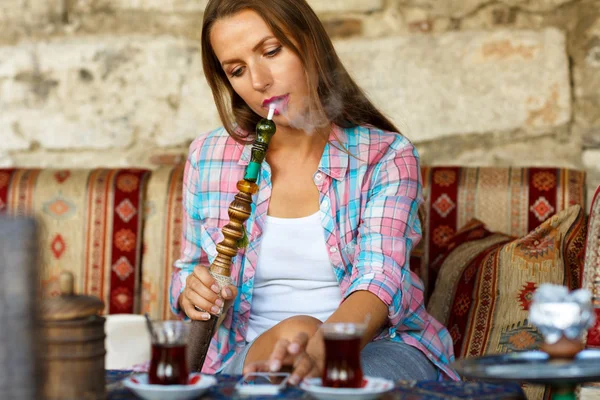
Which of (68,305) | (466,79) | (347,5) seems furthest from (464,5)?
(68,305)

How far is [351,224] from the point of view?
199 cm

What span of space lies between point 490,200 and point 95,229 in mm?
1311

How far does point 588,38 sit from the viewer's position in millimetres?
2881

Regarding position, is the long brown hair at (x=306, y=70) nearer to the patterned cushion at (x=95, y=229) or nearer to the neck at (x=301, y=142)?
the neck at (x=301, y=142)

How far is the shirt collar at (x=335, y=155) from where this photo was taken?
6.67ft

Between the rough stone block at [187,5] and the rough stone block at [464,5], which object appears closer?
the rough stone block at [464,5]

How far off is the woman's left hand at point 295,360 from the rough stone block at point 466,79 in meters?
1.64

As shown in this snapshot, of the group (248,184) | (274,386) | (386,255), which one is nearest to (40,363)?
(274,386)

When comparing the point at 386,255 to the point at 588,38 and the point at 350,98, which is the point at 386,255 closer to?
the point at 350,98

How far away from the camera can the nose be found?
1.92 metres

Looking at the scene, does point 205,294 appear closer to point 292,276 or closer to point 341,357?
point 292,276

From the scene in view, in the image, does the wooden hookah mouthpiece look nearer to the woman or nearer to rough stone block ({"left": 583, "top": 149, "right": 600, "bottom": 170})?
the woman

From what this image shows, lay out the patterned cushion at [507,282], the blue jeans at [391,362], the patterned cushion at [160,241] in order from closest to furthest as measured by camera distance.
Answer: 1. the blue jeans at [391,362]
2. the patterned cushion at [507,282]
3. the patterned cushion at [160,241]

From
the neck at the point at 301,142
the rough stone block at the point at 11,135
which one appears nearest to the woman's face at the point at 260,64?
the neck at the point at 301,142
